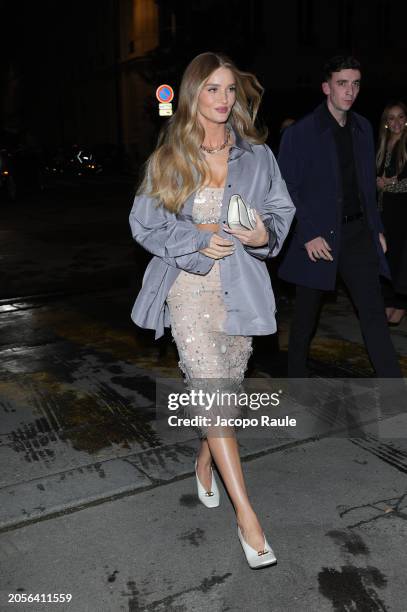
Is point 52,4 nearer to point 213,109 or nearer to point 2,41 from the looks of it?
point 2,41

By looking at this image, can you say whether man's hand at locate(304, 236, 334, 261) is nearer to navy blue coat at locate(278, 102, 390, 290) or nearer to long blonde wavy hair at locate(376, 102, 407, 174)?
navy blue coat at locate(278, 102, 390, 290)

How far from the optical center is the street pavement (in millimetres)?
2736

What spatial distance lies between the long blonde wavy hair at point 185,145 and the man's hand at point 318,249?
1293 mm

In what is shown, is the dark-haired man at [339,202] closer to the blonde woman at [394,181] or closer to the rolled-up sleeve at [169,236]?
the blonde woman at [394,181]

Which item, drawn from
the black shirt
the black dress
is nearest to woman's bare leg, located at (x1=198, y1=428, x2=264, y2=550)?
the black shirt

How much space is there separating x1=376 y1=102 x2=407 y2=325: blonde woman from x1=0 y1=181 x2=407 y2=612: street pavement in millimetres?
747

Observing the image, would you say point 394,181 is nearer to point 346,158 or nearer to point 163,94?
point 346,158

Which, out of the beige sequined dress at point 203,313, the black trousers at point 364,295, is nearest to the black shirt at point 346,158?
the black trousers at point 364,295

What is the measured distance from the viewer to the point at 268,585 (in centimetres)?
274

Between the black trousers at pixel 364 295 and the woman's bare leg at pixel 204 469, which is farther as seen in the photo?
the black trousers at pixel 364 295

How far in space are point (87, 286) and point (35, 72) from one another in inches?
1779

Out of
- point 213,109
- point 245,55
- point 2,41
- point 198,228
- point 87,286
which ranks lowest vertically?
point 87,286

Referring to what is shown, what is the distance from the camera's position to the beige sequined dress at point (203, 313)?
10.0 ft

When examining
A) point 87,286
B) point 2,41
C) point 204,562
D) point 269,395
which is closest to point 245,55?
point 87,286
